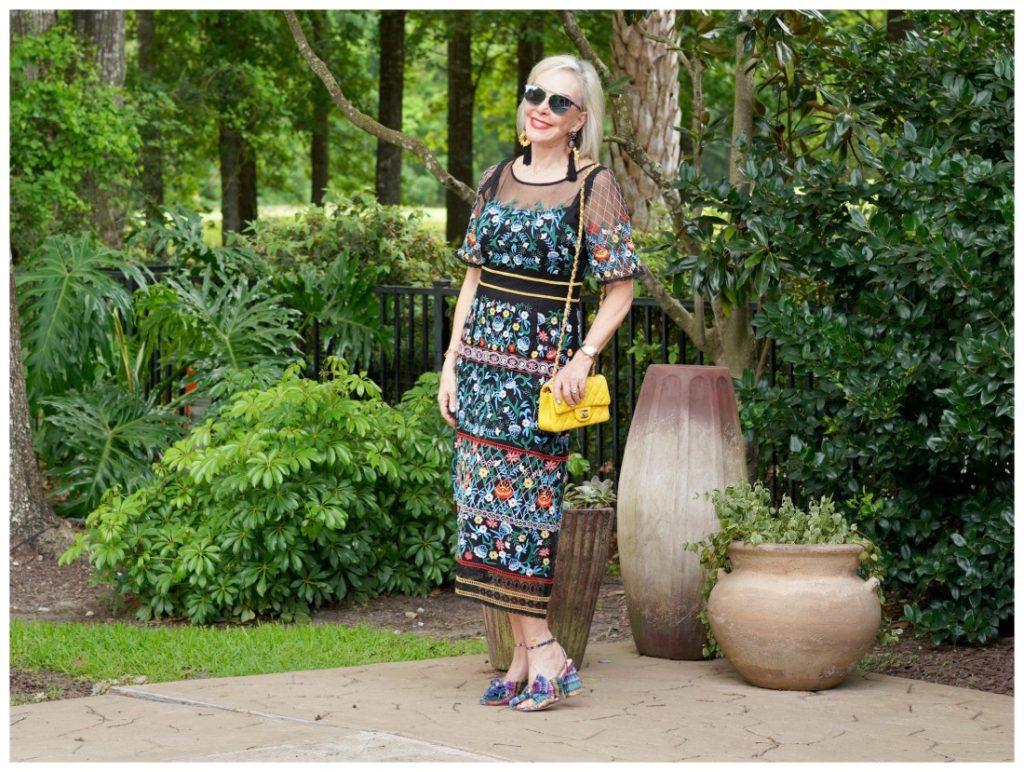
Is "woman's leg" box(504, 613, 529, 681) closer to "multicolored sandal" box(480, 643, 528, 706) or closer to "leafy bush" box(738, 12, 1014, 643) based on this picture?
"multicolored sandal" box(480, 643, 528, 706)

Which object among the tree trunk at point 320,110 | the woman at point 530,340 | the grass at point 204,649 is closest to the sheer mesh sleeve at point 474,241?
the woman at point 530,340

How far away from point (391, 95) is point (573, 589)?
1334 cm

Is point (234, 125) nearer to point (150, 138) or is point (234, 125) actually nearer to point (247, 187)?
point (150, 138)

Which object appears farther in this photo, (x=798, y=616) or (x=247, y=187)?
(x=247, y=187)

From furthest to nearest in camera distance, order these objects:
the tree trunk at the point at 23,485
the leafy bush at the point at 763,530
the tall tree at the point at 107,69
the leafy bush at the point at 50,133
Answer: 1. the tall tree at the point at 107,69
2. the leafy bush at the point at 50,133
3. the tree trunk at the point at 23,485
4. the leafy bush at the point at 763,530

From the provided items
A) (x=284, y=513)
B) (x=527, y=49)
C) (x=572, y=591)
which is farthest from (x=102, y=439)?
(x=527, y=49)

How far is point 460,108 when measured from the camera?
731 inches

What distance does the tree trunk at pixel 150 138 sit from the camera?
1614 cm

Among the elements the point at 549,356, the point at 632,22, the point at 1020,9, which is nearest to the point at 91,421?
the point at 632,22

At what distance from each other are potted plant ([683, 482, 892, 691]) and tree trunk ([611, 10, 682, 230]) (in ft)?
20.9

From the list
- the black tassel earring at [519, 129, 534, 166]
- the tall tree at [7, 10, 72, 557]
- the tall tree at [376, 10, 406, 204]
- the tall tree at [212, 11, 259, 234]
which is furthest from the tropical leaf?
the tall tree at [376, 10, 406, 204]

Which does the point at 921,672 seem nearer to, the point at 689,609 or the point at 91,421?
the point at 689,609

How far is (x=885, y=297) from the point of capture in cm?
564

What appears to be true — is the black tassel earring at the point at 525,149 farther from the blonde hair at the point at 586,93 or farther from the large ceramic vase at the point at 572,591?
the large ceramic vase at the point at 572,591
